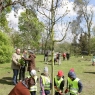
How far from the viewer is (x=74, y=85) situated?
8.30 m

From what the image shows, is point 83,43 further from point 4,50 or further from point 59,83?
point 59,83

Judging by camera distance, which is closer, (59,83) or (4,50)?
(59,83)

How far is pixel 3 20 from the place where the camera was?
97.5 feet

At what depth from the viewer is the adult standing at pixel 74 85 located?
322 inches

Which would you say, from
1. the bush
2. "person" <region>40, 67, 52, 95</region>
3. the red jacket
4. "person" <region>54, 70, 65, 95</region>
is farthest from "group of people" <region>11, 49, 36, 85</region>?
the bush

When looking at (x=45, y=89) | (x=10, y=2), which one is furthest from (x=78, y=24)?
(x=45, y=89)

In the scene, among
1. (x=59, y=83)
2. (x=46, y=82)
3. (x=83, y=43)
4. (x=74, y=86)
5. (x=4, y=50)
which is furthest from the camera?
(x=83, y=43)

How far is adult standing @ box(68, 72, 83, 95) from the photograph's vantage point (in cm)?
817

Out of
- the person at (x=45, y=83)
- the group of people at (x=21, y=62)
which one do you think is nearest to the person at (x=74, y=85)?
the person at (x=45, y=83)

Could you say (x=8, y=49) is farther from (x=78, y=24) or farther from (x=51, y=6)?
(x=78, y=24)

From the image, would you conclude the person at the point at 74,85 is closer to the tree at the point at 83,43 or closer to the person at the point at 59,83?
the person at the point at 59,83

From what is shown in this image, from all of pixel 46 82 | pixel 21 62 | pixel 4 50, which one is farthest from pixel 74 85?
pixel 4 50

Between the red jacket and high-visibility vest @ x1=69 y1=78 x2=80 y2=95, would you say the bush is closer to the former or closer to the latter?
high-visibility vest @ x1=69 y1=78 x2=80 y2=95

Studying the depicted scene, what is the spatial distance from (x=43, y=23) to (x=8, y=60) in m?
23.4
